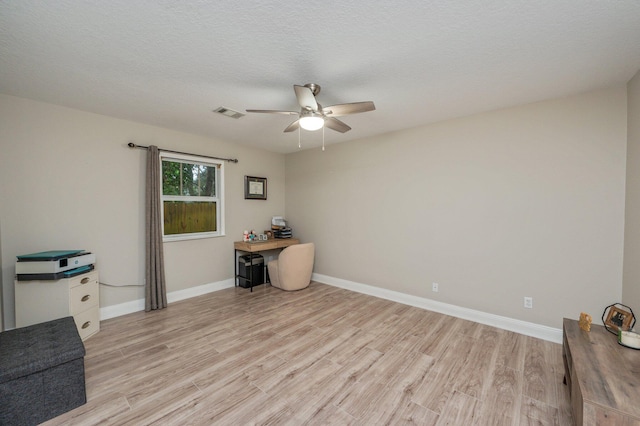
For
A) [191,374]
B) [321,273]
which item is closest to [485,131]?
[321,273]

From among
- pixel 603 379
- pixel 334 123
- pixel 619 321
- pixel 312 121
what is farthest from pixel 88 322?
pixel 619 321

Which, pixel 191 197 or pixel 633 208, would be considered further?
pixel 191 197

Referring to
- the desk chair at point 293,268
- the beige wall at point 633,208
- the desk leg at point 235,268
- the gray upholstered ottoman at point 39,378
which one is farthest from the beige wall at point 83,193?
the beige wall at point 633,208

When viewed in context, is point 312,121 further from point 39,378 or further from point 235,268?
point 235,268

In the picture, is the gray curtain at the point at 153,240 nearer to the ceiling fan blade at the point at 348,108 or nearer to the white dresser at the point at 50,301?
the white dresser at the point at 50,301

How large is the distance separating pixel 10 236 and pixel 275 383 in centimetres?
311

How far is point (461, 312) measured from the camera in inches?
130

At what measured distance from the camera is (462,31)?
5.48 feet

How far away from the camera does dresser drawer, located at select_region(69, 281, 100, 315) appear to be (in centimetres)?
264

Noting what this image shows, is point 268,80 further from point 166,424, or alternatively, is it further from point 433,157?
point 166,424

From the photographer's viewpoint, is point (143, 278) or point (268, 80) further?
point (143, 278)

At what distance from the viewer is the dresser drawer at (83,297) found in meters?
2.64

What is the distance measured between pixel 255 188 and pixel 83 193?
2.44m

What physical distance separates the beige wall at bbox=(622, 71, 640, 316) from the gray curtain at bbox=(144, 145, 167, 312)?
4.97 m
